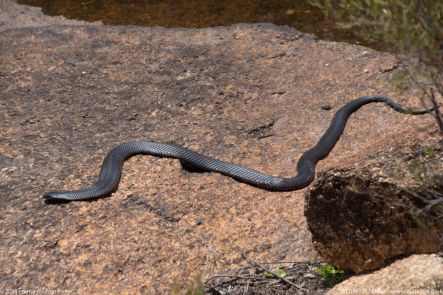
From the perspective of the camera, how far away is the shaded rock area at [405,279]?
4.06 meters

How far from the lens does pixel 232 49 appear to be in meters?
9.59

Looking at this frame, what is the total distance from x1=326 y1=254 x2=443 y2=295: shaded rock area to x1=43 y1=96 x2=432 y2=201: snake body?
233 centimetres

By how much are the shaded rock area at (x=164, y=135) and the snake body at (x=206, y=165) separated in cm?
9

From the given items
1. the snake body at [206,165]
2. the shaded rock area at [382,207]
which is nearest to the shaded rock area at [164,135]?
the snake body at [206,165]

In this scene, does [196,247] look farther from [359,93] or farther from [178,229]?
[359,93]

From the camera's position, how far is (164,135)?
7.79 meters

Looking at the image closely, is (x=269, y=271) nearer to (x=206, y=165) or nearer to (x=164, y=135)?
(x=206, y=165)

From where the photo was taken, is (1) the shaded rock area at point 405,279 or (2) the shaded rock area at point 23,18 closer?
(1) the shaded rock area at point 405,279

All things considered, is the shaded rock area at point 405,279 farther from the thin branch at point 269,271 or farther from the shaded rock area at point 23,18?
the shaded rock area at point 23,18

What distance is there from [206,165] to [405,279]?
322 centimetres

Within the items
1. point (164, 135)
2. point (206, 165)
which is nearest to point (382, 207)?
point (206, 165)

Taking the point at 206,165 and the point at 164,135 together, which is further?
the point at 164,135

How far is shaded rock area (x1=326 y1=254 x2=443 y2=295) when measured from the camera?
13.3ft

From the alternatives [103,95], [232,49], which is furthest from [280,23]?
[103,95]
